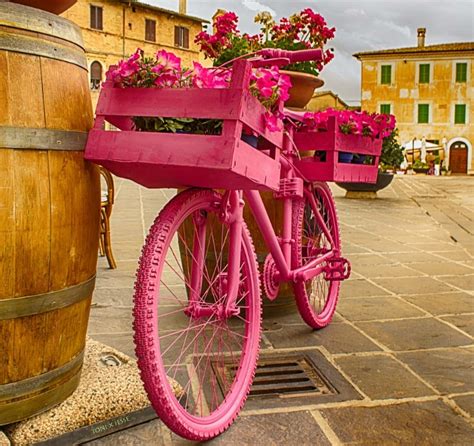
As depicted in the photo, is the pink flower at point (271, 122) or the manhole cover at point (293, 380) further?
the manhole cover at point (293, 380)

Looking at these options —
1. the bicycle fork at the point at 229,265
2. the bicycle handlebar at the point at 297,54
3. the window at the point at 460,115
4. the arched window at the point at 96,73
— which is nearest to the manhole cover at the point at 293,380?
the bicycle fork at the point at 229,265

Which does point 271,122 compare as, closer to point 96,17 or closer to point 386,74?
point 96,17

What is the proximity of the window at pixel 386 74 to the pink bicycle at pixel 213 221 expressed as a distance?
118ft

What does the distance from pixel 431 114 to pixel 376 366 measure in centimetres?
3686

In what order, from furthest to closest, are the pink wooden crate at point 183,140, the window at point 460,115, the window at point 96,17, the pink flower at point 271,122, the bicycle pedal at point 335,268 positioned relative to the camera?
the window at point 460,115
the window at point 96,17
the bicycle pedal at point 335,268
the pink flower at point 271,122
the pink wooden crate at point 183,140

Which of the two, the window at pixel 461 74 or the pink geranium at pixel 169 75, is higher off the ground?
the window at pixel 461 74

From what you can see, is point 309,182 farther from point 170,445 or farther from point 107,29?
point 107,29

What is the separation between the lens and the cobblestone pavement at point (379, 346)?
211 cm

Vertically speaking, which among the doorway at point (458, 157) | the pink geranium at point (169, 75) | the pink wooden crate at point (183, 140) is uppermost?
the pink geranium at point (169, 75)

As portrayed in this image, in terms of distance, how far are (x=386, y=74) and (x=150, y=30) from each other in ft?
45.2

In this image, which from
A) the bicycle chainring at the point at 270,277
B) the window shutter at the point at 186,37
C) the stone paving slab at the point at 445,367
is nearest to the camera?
the stone paving slab at the point at 445,367

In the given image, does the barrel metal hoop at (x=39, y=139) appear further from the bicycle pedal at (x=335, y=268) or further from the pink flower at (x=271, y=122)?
the bicycle pedal at (x=335, y=268)

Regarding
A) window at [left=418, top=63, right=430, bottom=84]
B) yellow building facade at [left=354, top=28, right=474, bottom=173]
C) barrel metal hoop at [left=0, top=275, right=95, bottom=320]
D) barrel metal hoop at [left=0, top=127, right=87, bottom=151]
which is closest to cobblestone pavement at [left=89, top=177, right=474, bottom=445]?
barrel metal hoop at [left=0, top=275, right=95, bottom=320]

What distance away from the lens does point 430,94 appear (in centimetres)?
3738
